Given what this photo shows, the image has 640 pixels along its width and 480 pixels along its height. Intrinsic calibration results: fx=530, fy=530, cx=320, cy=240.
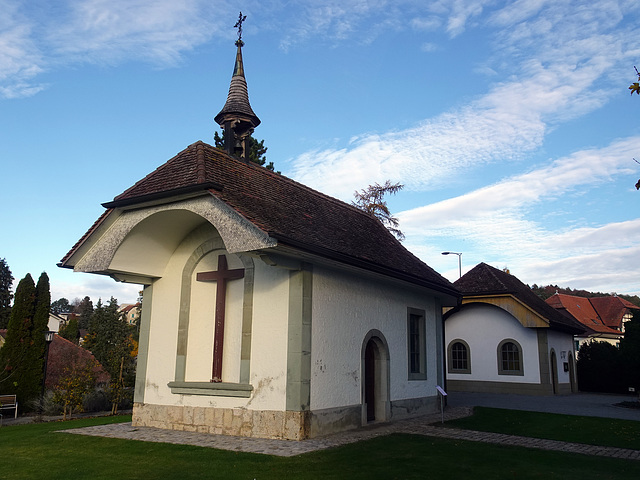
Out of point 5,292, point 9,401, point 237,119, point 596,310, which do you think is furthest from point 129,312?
point 237,119

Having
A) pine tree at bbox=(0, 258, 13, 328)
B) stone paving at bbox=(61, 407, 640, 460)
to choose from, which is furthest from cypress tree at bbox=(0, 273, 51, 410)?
pine tree at bbox=(0, 258, 13, 328)

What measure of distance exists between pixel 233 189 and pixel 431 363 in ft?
29.8

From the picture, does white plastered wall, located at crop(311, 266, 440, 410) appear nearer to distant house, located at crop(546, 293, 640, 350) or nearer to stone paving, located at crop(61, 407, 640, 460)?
stone paving, located at crop(61, 407, 640, 460)

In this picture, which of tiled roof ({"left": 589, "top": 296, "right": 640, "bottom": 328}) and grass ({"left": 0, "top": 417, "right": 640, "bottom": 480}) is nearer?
grass ({"left": 0, "top": 417, "right": 640, "bottom": 480})

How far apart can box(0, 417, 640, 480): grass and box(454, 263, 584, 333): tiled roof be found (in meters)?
15.7

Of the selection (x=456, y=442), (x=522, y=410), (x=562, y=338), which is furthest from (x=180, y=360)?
(x=562, y=338)

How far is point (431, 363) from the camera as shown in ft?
55.2

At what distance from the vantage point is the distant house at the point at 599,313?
147 ft

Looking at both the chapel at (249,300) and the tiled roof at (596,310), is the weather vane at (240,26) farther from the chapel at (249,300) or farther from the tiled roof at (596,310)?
the tiled roof at (596,310)

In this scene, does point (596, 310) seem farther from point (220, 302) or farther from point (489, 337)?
point (220, 302)

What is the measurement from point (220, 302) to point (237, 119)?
5.75 m

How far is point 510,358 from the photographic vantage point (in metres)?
25.3

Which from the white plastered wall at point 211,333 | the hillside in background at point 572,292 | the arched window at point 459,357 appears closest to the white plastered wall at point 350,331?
the white plastered wall at point 211,333

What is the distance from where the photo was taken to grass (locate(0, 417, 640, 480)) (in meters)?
7.75
